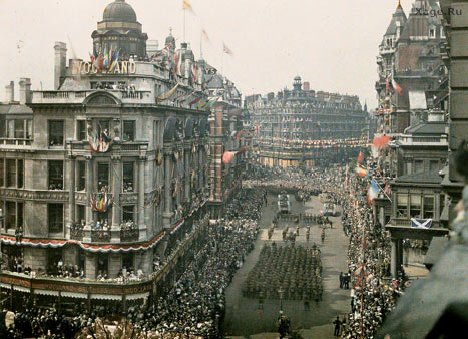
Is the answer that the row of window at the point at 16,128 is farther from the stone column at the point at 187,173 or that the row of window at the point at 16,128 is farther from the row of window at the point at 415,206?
the row of window at the point at 415,206

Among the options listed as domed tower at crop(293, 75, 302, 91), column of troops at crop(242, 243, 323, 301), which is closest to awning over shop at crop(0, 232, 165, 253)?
column of troops at crop(242, 243, 323, 301)

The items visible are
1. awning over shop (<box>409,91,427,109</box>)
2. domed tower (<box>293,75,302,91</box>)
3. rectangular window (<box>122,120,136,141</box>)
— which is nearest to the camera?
rectangular window (<box>122,120,136,141</box>)

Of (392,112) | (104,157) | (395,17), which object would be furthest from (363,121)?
(104,157)

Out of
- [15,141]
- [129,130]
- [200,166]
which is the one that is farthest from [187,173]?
[15,141]

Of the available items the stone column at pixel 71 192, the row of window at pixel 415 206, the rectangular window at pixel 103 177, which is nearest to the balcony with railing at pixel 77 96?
the stone column at pixel 71 192

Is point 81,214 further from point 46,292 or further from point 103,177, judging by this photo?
point 46,292

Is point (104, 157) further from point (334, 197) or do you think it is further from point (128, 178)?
point (334, 197)

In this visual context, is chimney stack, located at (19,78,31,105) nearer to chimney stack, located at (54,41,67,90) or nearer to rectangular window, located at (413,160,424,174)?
chimney stack, located at (54,41,67,90)
